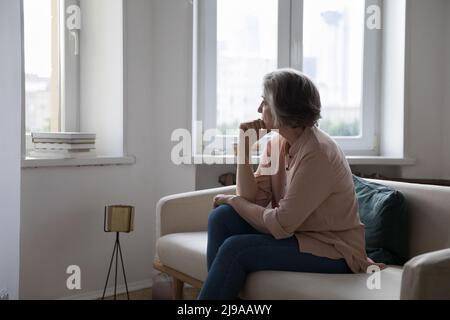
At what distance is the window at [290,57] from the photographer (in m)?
2.97

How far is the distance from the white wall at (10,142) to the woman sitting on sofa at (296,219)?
863 mm

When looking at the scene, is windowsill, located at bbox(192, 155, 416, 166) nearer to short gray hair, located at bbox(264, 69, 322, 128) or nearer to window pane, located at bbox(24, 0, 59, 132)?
window pane, located at bbox(24, 0, 59, 132)

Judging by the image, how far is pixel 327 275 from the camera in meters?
1.68

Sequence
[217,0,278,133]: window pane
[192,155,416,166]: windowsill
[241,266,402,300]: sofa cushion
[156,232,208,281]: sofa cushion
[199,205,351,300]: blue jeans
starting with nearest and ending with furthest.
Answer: [241,266,402,300]: sofa cushion, [199,205,351,300]: blue jeans, [156,232,208,281]: sofa cushion, [192,155,416,166]: windowsill, [217,0,278,133]: window pane

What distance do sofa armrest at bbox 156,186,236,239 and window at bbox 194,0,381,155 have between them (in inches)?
27.6

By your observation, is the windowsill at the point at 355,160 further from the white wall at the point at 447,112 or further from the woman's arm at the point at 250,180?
the woman's arm at the point at 250,180

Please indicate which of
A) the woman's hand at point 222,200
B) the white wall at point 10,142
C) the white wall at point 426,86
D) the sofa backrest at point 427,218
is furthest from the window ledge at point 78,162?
the white wall at point 426,86

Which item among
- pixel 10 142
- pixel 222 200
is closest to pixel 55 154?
pixel 10 142

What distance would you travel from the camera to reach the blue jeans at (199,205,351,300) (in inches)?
65.0

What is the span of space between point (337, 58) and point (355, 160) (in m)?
0.63

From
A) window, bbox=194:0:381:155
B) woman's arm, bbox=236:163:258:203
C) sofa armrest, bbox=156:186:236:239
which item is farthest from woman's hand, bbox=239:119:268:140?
window, bbox=194:0:381:155
